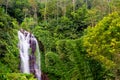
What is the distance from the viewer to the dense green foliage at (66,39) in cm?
2253

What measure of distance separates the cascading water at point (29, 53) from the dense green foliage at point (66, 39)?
74 centimetres

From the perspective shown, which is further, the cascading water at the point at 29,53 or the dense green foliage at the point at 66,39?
the cascading water at the point at 29,53

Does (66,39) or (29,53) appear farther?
(66,39)

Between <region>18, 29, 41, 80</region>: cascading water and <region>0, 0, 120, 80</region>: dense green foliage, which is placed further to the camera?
<region>18, 29, 41, 80</region>: cascading water

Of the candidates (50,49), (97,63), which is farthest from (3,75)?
(50,49)

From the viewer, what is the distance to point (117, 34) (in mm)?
21797

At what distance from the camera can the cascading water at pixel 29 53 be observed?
33.8m

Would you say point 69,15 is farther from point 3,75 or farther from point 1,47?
point 3,75

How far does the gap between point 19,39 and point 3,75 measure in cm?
1134

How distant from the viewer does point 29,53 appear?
34969 mm

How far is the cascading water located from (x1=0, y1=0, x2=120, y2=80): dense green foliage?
28.9 inches

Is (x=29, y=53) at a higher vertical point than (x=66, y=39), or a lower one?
lower

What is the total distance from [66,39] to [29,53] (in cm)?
501

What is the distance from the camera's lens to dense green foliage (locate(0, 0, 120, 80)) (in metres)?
22.5
